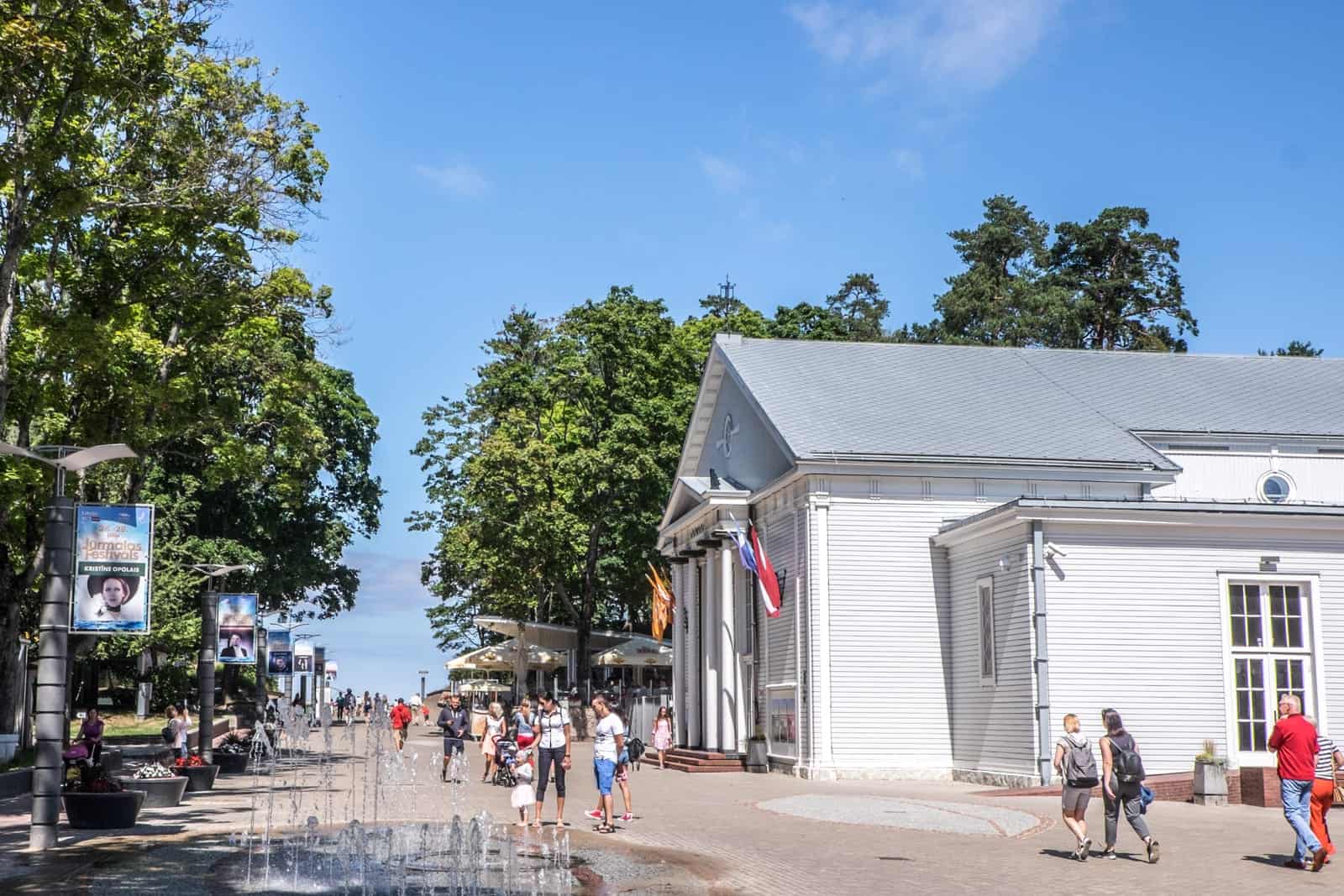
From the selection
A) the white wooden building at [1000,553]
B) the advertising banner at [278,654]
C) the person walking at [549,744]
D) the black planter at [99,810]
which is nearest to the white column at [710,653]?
the white wooden building at [1000,553]

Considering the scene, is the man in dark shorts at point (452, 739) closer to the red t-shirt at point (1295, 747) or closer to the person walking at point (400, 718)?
the person walking at point (400, 718)

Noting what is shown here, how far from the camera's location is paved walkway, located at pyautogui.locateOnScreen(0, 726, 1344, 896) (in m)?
14.7

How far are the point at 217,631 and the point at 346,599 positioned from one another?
28.8m

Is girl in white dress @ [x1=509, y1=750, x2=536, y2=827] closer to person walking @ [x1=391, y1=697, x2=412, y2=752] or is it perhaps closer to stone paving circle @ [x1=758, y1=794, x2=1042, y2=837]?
stone paving circle @ [x1=758, y1=794, x2=1042, y2=837]

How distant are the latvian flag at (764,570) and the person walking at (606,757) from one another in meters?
11.8

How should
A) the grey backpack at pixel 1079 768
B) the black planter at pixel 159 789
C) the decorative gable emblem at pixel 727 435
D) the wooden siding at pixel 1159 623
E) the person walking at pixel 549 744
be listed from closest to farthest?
1. the grey backpack at pixel 1079 768
2. the person walking at pixel 549 744
3. the black planter at pixel 159 789
4. the wooden siding at pixel 1159 623
5. the decorative gable emblem at pixel 727 435


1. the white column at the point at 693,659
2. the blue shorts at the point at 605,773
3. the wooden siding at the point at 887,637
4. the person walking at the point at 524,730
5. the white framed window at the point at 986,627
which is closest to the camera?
the blue shorts at the point at 605,773

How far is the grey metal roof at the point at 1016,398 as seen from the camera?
3303cm

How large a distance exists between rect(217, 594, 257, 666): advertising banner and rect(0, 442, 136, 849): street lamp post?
633 inches

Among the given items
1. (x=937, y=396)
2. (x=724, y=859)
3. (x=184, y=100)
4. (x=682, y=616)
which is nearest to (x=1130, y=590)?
(x=937, y=396)

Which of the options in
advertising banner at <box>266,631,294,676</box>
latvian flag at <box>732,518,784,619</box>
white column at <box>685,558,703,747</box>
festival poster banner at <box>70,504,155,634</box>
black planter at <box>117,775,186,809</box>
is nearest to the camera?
festival poster banner at <box>70,504,155,634</box>

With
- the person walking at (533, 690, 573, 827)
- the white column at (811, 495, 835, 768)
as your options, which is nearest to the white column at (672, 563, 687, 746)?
the white column at (811, 495, 835, 768)

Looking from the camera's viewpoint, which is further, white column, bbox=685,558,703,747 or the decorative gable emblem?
white column, bbox=685,558,703,747

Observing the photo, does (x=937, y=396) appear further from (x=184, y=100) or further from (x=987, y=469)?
(x=184, y=100)
